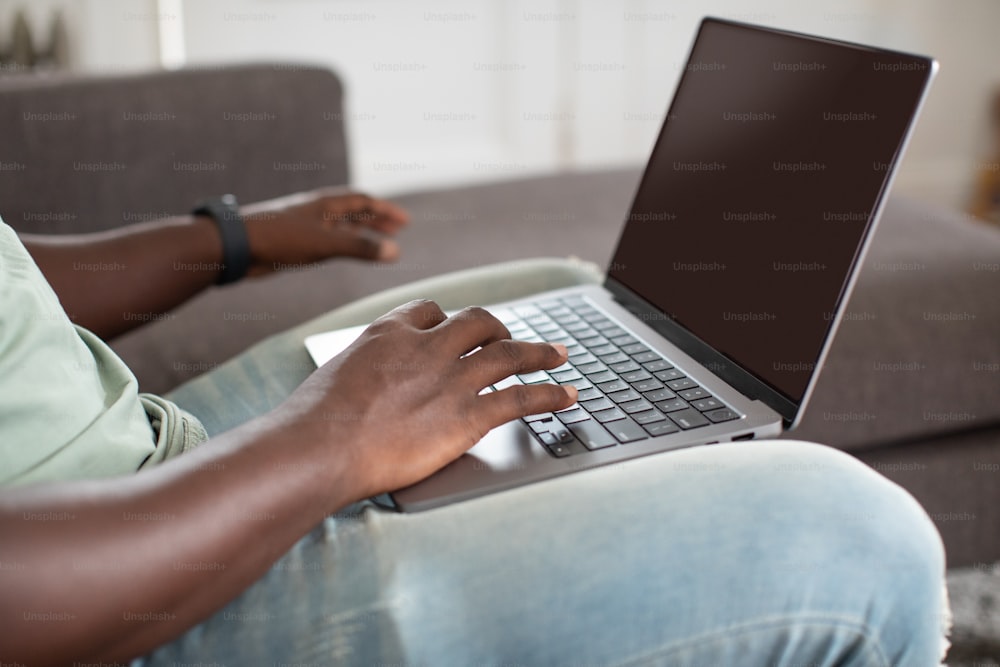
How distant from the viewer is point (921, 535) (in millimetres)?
494

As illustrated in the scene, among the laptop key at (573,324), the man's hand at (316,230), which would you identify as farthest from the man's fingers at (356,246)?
the laptop key at (573,324)

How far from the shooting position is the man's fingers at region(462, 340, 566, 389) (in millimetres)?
573

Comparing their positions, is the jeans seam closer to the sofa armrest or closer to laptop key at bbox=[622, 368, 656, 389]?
laptop key at bbox=[622, 368, 656, 389]

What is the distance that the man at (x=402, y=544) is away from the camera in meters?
0.43

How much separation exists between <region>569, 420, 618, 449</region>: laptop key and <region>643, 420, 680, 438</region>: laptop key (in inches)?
1.1

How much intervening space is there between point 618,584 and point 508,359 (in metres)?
0.17

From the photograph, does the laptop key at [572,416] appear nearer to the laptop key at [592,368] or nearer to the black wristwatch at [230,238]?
the laptop key at [592,368]

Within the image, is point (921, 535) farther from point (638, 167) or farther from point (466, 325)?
point (638, 167)

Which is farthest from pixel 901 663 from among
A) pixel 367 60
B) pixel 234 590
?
pixel 367 60

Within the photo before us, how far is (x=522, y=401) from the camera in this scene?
0.57 metres

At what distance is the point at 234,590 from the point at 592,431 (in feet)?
0.85

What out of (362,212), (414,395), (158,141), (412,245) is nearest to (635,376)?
(414,395)

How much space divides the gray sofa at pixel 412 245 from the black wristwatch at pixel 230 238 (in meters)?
0.19

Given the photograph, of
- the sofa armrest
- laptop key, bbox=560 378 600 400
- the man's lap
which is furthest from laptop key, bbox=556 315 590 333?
the sofa armrest
